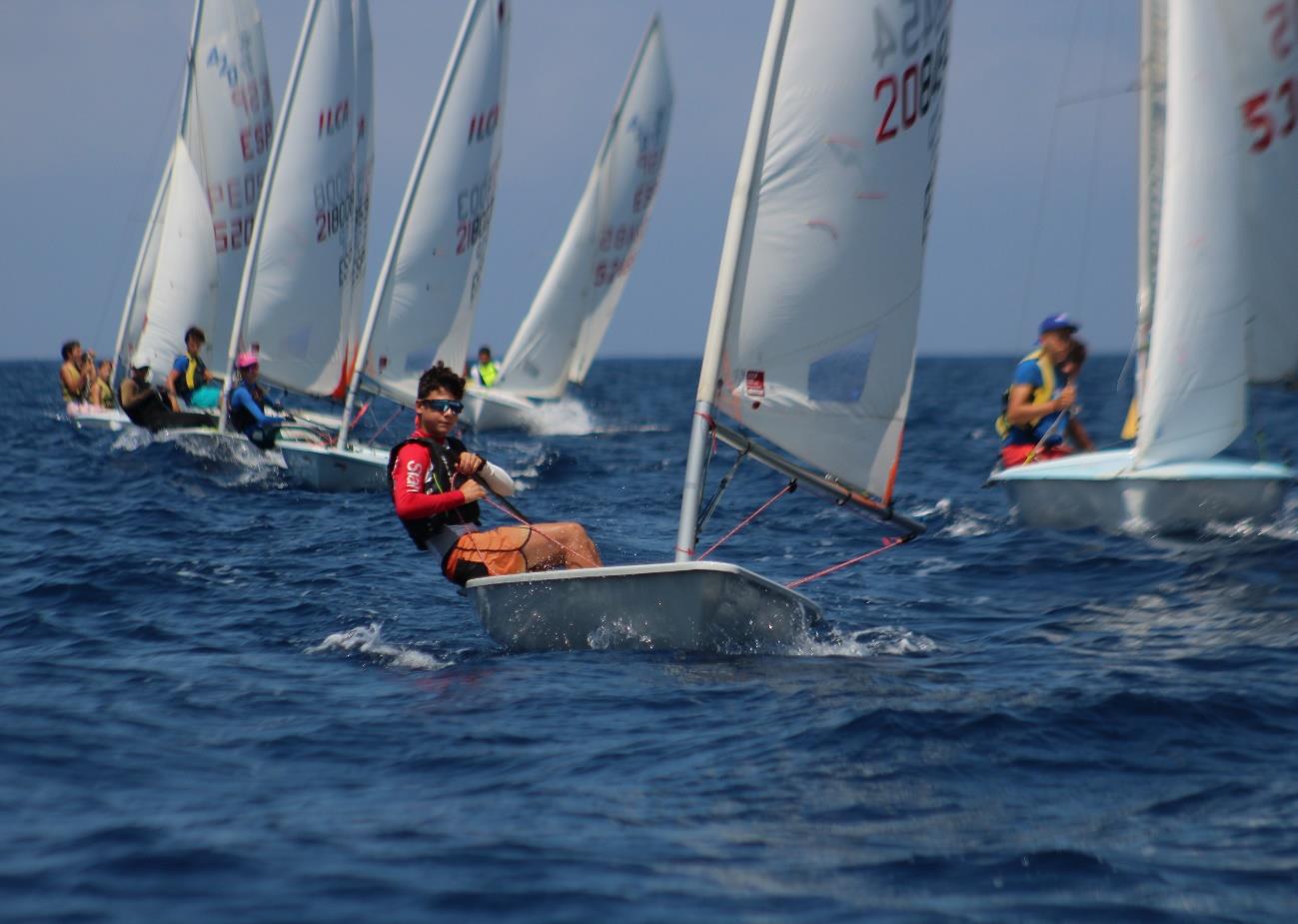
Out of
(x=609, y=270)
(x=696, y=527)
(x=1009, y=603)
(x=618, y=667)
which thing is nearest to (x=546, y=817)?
(x=618, y=667)

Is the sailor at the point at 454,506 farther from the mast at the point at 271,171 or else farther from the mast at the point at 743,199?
the mast at the point at 271,171

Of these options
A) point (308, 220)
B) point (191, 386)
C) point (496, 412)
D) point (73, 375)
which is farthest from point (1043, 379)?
point (73, 375)

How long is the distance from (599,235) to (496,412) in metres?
4.65

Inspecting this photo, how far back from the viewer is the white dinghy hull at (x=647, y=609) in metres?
6.70

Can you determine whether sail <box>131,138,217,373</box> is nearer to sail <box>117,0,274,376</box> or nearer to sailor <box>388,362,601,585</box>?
sail <box>117,0,274,376</box>

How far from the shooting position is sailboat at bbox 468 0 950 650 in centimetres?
685

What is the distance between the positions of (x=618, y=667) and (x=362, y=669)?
1171 mm

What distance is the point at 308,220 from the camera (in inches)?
693

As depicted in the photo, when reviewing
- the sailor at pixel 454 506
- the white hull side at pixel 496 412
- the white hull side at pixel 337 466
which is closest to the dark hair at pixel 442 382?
the sailor at pixel 454 506

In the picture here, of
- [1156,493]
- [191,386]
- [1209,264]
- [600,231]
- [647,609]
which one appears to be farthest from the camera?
[600,231]

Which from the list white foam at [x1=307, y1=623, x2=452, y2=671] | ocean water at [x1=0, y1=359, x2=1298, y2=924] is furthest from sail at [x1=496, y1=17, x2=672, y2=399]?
white foam at [x1=307, y1=623, x2=452, y2=671]

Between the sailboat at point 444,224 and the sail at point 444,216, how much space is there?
0.01 metres

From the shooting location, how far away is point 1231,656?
691 cm

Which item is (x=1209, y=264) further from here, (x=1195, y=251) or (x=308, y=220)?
(x=308, y=220)
